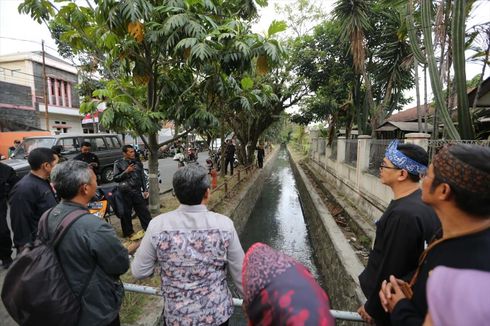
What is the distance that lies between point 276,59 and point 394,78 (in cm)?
671

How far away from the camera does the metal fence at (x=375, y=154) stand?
601cm

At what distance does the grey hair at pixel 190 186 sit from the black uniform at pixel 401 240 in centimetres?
115

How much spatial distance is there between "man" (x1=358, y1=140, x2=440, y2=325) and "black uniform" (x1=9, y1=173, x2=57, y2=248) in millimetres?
2977

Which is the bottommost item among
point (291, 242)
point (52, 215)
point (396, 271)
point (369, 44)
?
point (291, 242)

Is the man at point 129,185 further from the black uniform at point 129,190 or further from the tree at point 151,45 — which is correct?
the tree at point 151,45

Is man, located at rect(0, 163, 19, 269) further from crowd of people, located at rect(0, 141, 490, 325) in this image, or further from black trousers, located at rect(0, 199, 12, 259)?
crowd of people, located at rect(0, 141, 490, 325)

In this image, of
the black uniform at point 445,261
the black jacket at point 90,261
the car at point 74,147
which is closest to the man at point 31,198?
the black jacket at point 90,261

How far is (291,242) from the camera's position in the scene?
7.73m

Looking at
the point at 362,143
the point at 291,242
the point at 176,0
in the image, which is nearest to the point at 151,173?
the point at 176,0

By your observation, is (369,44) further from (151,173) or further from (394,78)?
(151,173)

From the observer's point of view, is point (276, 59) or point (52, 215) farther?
point (276, 59)

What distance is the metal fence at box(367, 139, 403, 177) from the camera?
6.01 metres

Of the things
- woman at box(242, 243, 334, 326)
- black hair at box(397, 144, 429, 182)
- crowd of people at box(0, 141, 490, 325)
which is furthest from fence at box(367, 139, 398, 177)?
woman at box(242, 243, 334, 326)

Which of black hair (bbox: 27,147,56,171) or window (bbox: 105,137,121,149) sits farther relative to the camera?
window (bbox: 105,137,121,149)
